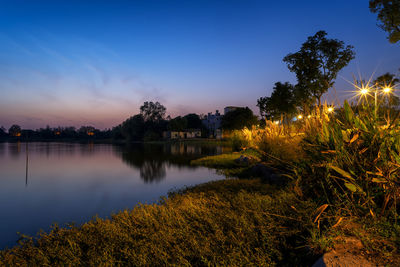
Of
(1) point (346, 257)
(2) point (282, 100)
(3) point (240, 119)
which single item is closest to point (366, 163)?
(1) point (346, 257)

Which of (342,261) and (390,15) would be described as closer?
(342,261)

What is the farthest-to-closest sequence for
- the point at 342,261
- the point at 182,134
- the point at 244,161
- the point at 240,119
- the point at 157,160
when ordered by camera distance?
the point at 182,134
the point at 240,119
the point at 157,160
the point at 244,161
the point at 342,261

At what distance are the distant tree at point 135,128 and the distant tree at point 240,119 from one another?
137 feet

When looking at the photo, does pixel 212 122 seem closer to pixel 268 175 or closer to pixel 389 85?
pixel 268 175

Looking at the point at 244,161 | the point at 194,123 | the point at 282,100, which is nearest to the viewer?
the point at 244,161

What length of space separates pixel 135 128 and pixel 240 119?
48.0m

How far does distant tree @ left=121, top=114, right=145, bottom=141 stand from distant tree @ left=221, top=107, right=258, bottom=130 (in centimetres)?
4184

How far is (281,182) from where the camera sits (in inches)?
240

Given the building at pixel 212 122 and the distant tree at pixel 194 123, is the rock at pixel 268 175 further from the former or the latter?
the distant tree at pixel 194 123

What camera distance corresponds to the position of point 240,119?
135ft

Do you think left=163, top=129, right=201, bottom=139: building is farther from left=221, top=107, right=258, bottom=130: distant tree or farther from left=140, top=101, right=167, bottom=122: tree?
left=221, top=107, right=258, bottom=130: distant tree

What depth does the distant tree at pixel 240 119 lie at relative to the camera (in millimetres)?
40594

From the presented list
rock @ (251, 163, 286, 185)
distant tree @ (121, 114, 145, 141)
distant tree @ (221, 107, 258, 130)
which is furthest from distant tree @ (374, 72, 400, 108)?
distant tree @ (121, 114, 145, 141)

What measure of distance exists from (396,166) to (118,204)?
688cm
